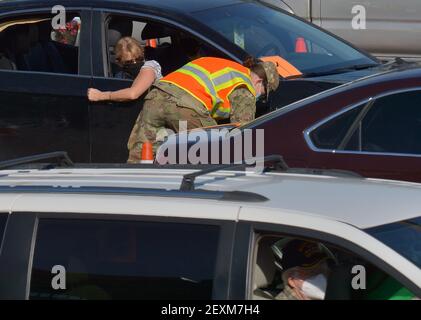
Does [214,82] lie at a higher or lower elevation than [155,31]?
lower

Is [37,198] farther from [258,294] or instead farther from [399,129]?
[399,129]

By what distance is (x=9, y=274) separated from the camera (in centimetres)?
331

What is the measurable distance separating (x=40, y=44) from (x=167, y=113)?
154 centimetres

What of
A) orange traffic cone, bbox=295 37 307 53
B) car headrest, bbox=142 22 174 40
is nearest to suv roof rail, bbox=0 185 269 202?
car headrest, bbox=142 22 174 40

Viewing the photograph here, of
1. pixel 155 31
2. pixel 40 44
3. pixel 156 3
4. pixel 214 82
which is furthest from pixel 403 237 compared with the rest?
pixel 40 44

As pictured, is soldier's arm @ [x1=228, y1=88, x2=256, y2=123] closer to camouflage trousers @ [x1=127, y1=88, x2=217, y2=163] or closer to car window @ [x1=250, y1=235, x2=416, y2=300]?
camouflage trousers @ [x1=127, y1=88, x2=217, y2=163]

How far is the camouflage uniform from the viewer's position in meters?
6.82

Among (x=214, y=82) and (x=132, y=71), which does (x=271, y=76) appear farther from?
(x=132, y=71)

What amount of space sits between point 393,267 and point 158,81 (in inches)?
168

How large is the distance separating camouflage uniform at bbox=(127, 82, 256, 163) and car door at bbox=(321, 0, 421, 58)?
19.7 ft

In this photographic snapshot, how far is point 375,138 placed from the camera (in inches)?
208

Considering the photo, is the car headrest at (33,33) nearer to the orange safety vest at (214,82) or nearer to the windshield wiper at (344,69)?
the orange safety vest at (214,82)

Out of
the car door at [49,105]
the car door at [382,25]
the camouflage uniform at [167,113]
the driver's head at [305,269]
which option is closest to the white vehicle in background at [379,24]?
the car door at [382,25]

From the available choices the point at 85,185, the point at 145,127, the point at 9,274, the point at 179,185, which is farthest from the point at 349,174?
the point at 145,127
